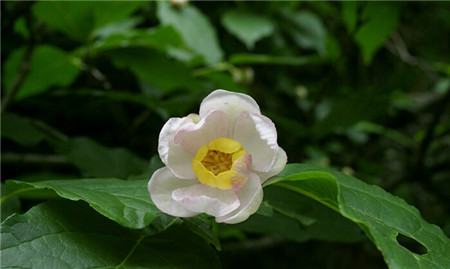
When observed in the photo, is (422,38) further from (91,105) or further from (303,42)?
(91,105)

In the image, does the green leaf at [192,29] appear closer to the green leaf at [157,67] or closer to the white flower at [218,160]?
the green leaf at [157,67]

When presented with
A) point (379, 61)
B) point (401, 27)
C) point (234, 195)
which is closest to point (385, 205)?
point (234, 195)

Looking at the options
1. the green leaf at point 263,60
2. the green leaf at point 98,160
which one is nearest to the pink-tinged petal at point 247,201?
the green leaf at point 98,160

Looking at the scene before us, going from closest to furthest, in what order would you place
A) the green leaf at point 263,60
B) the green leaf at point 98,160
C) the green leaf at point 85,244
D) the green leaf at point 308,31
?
the green leaf at point 85,244, the green leaf at point 98,160, the green leaf at point 263,60, the green leaf at point 308,31

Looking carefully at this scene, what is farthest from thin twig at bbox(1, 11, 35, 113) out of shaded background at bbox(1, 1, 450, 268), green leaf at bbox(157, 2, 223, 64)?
green leaf at bbox(157, 2, 223, 64)

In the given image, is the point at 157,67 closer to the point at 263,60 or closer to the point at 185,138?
the point at 263,60
